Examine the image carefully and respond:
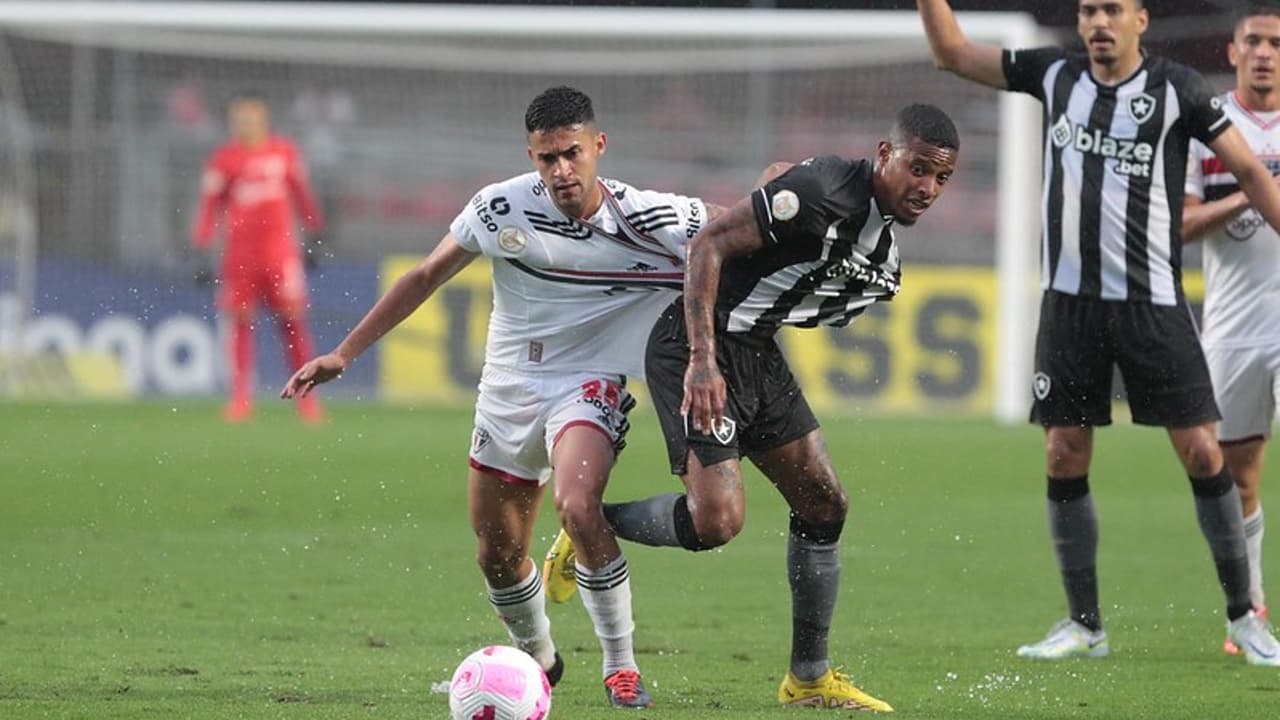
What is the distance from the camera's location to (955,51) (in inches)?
292

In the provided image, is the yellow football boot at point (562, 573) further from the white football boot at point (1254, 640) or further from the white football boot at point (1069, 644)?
the white football boot at point (1254, 640)

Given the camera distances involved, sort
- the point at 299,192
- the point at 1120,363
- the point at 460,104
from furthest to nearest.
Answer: the point at 460,104
the point at 299,192
the point at 1120,363

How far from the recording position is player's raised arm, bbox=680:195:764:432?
19.9ft

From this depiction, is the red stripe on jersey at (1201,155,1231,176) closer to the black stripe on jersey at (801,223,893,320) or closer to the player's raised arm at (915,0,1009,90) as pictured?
the player's raised arm at (915,0,1009,90)

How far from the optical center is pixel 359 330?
6633 millimetres

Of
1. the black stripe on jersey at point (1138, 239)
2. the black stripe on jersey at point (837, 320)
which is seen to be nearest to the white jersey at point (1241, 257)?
the black stripe on jersey at point (1138, 239)

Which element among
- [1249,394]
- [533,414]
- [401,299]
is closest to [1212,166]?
[1249,394]

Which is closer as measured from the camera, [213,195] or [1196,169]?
[1196,169]

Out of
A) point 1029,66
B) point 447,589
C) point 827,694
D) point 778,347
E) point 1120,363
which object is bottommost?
point 447,589

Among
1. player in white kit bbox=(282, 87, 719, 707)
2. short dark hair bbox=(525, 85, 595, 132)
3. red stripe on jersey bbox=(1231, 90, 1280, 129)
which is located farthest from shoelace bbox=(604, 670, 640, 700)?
red stripe on jersey bbox=(1231, 90, 1280, 129)

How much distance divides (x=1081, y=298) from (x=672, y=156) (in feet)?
40.8

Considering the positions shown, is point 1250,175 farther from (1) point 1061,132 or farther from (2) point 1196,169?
(2) point 1196,169

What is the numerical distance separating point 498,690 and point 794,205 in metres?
1.71

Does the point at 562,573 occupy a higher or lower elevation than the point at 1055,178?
lower
